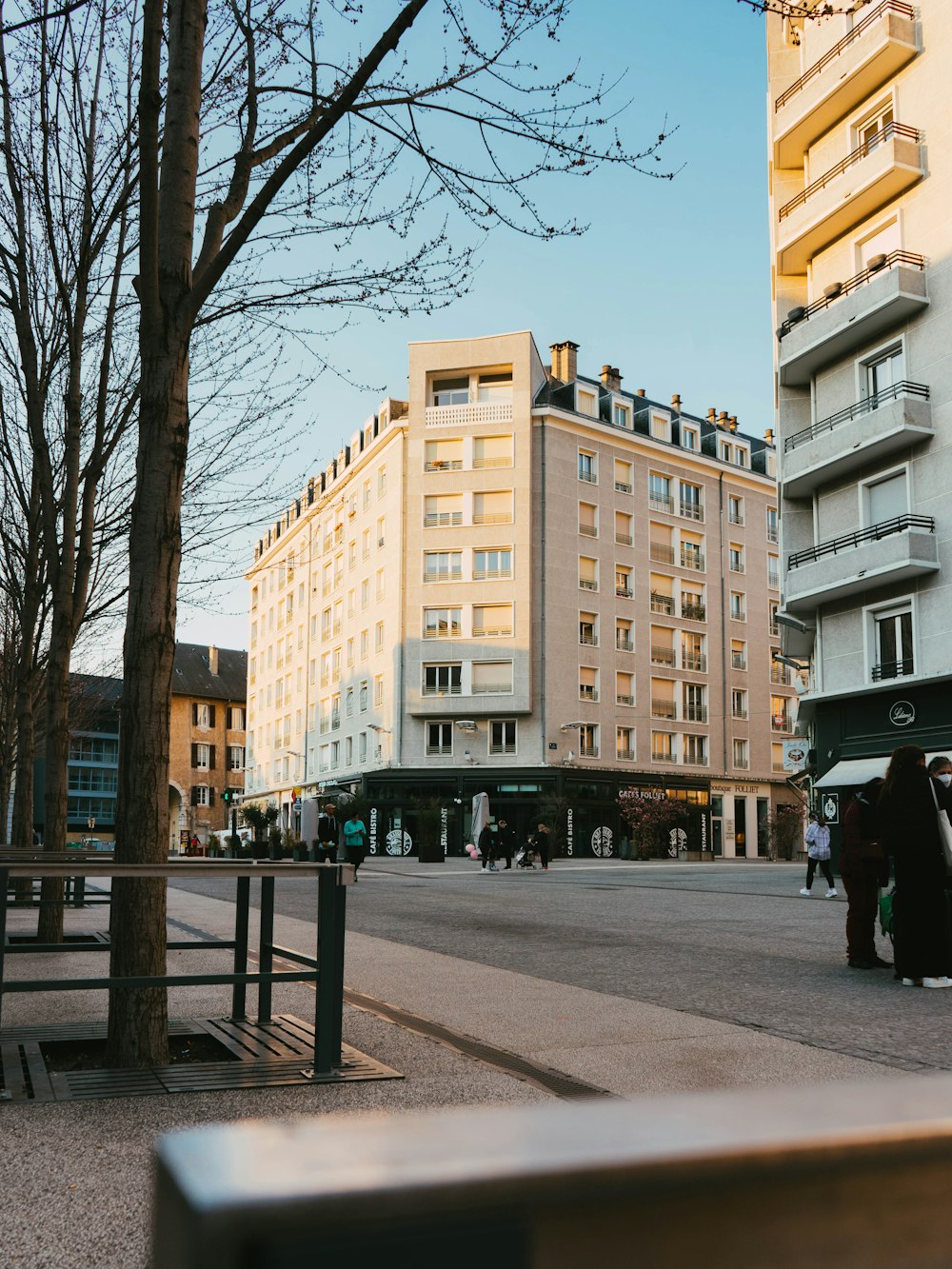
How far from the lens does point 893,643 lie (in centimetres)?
2911

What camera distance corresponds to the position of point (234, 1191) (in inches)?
15.2

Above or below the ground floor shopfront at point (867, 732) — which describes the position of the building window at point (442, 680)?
above

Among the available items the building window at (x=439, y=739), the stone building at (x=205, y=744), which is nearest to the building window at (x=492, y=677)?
the building window at (x=439, y=739)

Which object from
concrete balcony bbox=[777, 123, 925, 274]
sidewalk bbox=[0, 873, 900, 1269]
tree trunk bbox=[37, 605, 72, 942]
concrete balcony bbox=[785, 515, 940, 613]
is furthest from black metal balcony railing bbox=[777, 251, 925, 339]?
sidewalk bbox=[0, 873, 900, 1269]

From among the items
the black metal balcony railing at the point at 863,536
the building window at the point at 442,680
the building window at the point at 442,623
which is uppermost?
the building window at the point at 442,623

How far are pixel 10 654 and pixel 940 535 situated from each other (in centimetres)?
2054

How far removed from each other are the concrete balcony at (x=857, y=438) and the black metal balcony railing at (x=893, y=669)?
510 cm

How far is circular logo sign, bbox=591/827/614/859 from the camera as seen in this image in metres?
51.7

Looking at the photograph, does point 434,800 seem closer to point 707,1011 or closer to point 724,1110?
point 707,1011

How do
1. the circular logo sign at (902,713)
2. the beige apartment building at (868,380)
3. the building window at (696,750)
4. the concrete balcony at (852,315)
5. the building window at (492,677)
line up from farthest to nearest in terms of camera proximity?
the building window at (696,750), the building window at (492,677), the concrete balcony at (852,315), the circular logo sign at (902,713), the beige apartment building at (868,380)

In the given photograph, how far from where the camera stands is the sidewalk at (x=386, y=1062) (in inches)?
137

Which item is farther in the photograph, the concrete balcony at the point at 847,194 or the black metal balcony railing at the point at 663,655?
the black metal balcony railing at the point at 663,655

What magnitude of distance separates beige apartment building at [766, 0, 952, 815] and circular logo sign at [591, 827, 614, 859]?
768 inches

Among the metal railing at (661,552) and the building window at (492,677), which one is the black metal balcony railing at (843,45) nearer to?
the building window at (492,677)
